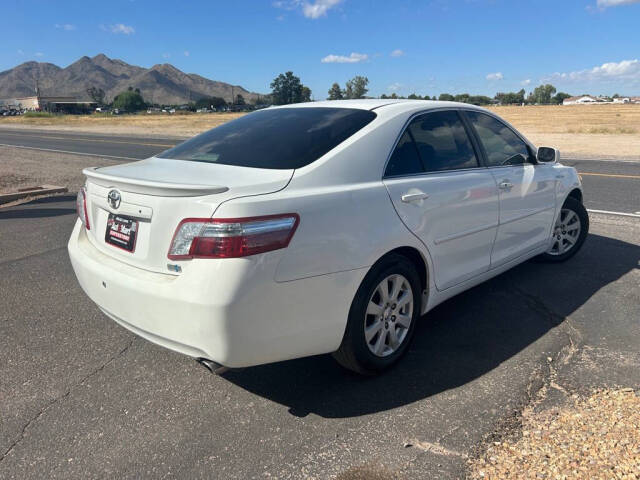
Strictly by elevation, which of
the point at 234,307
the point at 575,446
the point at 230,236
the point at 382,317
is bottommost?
the point at 575,446

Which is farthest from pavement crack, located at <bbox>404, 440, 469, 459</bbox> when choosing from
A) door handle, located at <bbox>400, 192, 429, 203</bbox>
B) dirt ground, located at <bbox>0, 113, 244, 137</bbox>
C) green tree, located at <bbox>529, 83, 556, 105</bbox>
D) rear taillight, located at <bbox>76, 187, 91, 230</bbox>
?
green tree, located at <bbox>529, 83, 556, 105</bbox>

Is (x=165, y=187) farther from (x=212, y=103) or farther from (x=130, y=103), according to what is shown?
(x=130, y=103)

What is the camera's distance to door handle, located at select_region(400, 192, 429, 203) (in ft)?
10.4

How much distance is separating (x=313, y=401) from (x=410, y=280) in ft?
3.09

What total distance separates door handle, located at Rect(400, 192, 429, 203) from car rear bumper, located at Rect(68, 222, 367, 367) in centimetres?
61

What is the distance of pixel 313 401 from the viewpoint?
2.98 metres

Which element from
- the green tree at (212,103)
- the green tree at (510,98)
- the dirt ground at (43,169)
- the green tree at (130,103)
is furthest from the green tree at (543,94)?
the dirt ground at (43,169)

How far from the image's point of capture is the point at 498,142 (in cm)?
439

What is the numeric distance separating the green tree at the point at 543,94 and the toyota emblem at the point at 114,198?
137 metres

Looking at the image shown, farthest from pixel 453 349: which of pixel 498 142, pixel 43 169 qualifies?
pixel 43 169

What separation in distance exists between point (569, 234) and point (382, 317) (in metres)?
3.23

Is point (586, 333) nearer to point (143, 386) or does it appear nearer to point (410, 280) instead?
point (410, 280)

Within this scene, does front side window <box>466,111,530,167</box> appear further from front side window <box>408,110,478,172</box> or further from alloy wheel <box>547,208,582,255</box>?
alloy wheel <box>547,208,582,255</box>

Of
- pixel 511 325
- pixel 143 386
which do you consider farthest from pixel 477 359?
pixel 143 386
